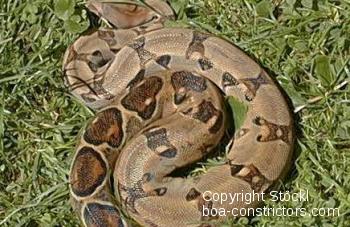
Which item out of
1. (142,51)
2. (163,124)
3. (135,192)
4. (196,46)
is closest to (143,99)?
(163,124)

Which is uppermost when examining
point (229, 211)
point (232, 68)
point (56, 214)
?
point (232, 68)

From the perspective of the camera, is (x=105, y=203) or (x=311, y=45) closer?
(x=105, y=203)

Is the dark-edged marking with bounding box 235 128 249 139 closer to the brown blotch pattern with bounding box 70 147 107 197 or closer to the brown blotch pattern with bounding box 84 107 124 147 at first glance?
the brown blotch pattern with bounding box 84 107 124 147

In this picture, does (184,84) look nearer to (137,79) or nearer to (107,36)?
(137,79)

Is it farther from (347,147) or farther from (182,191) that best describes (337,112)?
(182,191)

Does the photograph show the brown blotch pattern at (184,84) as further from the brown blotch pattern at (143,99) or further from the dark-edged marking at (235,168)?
the dark-edged marking at (235,168)

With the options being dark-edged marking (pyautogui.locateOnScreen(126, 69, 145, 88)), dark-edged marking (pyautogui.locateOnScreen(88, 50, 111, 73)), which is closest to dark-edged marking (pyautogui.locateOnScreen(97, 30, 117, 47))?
dark-edged marking (pyautogui.locateOnScreen(88, 50, 111, 73))

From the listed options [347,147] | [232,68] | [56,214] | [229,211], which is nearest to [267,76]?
[232,68]
